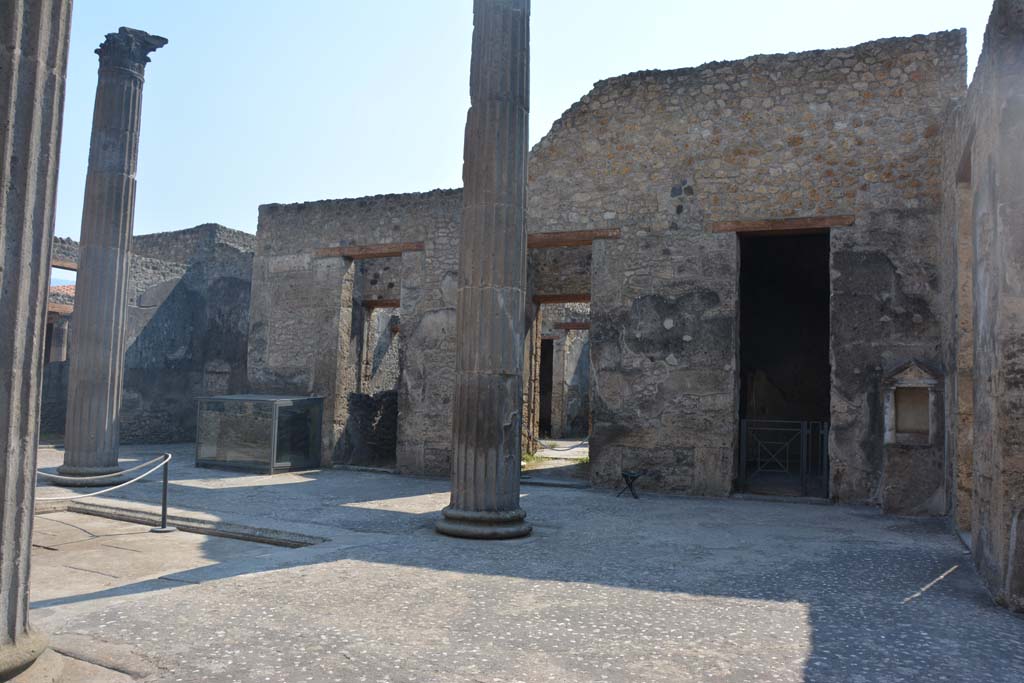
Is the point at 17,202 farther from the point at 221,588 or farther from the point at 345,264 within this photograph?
the point at 345,264

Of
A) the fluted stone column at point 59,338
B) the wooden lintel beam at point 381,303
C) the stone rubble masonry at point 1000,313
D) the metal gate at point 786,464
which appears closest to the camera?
the stone rubble masonry at point 1000,313

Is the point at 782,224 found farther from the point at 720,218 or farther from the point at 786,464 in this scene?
the point at 786,464

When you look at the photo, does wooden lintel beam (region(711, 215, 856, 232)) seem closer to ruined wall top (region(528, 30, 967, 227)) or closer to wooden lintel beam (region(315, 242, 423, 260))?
ruined wall top (region(528, 30, 967, 227))

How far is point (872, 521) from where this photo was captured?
24.0 feet

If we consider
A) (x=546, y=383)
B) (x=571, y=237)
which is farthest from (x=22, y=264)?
(x=546, y=383)

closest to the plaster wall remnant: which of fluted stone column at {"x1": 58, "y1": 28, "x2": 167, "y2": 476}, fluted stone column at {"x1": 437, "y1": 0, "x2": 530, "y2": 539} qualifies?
fluted stone column at {"x1": 437, "y1": 0, "x2": 530, "y2": 539}

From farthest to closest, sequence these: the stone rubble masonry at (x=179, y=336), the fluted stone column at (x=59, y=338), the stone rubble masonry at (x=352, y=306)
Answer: the fluted stone column at (x=59, y=338) → the stone rubble masonry at (x=179, y=336) → the stone rubble masonry at (x=352, y=306)

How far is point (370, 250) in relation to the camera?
11906 millimetres

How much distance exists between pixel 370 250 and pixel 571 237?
3498mm

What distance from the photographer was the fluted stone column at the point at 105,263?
863 cm

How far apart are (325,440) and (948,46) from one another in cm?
966

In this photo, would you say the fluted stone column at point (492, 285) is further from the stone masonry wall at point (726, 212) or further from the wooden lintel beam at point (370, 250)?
the wooden lintel beam at point (370, 250)

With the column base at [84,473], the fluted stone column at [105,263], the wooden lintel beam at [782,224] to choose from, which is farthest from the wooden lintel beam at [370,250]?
the column base at [84,473]

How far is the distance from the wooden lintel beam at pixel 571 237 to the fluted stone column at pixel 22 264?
7.26m
